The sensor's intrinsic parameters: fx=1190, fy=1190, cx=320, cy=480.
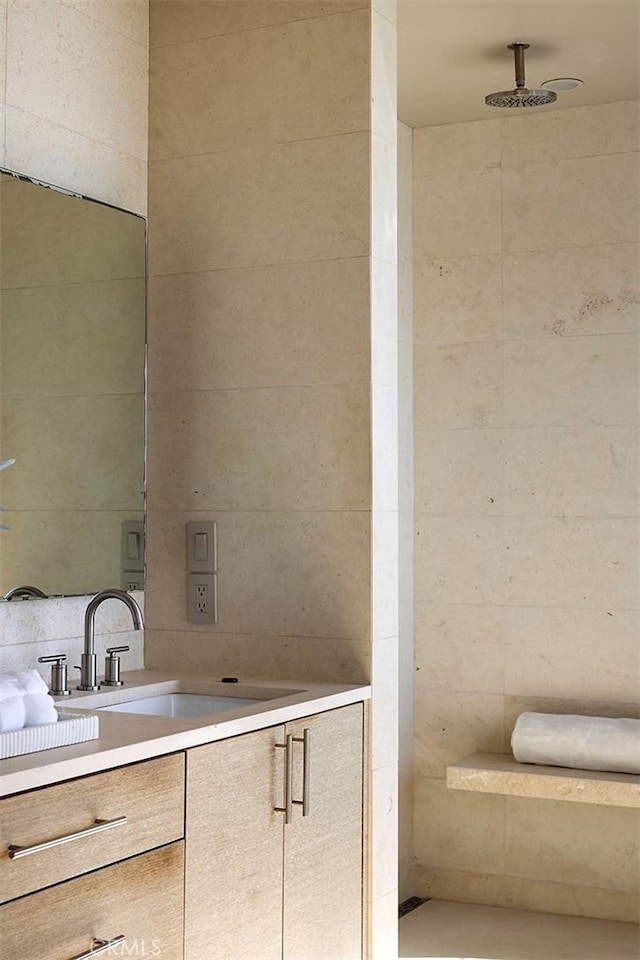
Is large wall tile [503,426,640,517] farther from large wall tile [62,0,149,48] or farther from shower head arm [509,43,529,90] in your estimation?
large wall tile [62,0,149,48]

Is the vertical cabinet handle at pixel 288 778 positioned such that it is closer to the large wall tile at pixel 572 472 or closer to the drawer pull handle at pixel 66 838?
the drawer pull handle at pixel 66 838

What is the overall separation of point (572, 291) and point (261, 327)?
153 cm

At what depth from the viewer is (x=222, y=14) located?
2.90 metres

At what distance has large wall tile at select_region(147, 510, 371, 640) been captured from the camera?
2.74 m

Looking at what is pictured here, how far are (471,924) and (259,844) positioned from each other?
183 centimetres

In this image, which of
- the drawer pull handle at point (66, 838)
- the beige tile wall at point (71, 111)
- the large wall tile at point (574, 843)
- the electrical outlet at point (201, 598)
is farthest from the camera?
the large wall tile at point (574, 843)

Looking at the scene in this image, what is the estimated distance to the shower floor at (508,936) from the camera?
3553 mm

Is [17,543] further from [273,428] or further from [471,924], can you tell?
[471,924]

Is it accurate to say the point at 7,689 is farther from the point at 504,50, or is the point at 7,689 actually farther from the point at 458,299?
the point at 458,299

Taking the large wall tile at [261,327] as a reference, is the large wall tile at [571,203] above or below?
above

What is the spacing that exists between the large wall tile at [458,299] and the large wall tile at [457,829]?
1.56 m

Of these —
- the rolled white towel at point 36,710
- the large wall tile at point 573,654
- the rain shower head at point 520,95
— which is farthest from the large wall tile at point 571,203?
the rolled white towel at point 36,710

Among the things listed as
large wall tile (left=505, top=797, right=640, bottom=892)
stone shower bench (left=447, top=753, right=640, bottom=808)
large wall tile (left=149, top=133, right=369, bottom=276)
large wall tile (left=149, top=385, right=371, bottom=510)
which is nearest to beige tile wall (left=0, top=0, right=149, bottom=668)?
large wall tile (left=149, top=133, right=369, bottom=276)

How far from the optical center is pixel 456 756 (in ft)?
13.5
